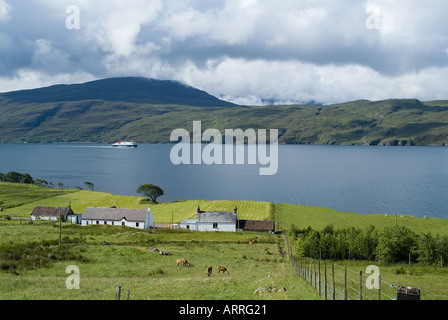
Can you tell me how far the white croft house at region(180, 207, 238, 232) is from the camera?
77.4 meters

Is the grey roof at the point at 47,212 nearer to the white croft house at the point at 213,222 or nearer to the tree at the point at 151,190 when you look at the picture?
the white croft house at the point at 213,222

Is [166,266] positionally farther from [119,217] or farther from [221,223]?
[119,217]

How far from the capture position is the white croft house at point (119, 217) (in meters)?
77.1

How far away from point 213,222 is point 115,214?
67.8 ft

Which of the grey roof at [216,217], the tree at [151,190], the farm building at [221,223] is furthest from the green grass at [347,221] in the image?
the tree at [151,190]

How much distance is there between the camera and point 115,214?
7969 centimetres

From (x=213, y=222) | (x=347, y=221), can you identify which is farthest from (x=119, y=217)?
(x=347, y=221)

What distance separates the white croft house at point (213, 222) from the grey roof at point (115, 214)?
867 centimetres

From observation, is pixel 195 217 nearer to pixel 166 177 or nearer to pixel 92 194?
pixel 92 194

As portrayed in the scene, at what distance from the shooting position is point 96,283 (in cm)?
2367

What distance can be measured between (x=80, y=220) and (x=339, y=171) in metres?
145

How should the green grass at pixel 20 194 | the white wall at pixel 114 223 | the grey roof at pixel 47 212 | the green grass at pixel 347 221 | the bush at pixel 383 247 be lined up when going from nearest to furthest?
1. the bush at pixel 383 247
2. the green grass at pixel 347 221
3. the white wall at pixel 114 223
4. the grey roof at pixel 47 212
5. the green grass at pixel 20 194

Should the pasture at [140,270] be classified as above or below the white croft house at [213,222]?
above

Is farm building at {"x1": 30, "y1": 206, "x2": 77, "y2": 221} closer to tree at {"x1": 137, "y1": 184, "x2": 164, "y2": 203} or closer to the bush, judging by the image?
tree at {"x1": 137, "y1": 184, "x2": 164, "y2": 203}
